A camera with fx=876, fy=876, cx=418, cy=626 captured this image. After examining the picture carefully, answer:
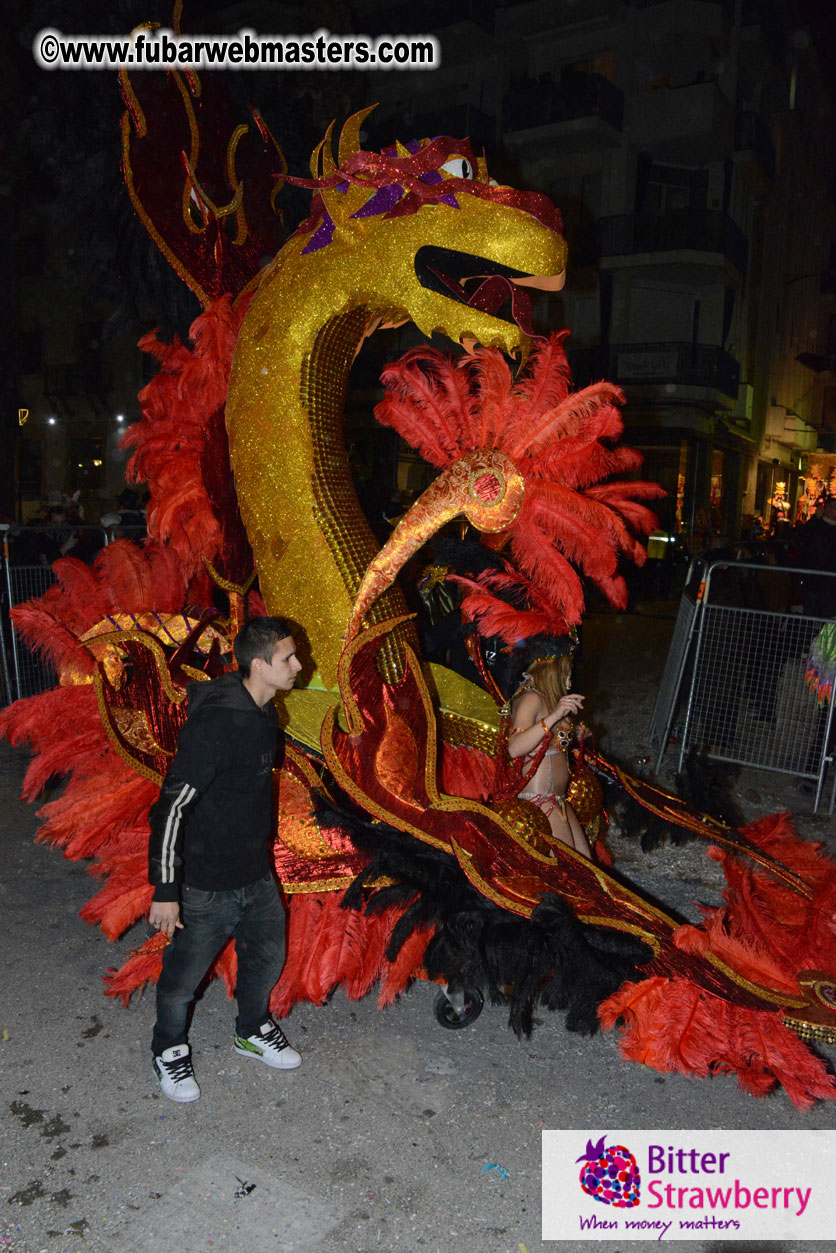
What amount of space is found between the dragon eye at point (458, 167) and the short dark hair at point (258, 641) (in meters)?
1.51

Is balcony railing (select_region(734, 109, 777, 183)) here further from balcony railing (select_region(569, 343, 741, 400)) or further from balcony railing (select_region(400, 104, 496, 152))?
balcony railing (select_region(400, 104, 496, 152))

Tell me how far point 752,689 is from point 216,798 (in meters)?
5.07

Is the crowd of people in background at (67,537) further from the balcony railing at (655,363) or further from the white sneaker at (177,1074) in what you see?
the balcony railing at (655,363)

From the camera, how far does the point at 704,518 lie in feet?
67.6

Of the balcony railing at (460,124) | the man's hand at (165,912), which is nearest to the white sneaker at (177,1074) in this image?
the man's hand at (165,912)

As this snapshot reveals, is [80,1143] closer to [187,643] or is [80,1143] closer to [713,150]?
[187,643]

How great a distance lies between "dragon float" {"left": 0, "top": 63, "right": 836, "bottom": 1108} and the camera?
2418 millimetres

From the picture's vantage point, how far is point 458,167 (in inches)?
107

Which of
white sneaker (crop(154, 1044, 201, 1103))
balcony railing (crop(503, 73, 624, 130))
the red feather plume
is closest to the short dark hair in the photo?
the red feather plume

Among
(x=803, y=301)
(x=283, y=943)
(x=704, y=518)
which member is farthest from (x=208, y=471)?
(x=803, y=301)

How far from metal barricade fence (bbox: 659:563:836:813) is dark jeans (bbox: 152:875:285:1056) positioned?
404cm

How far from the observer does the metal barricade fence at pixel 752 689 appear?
19.4 ft

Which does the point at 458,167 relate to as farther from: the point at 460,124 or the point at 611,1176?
the point at 460,124

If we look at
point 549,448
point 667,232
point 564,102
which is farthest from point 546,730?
point 564,102
